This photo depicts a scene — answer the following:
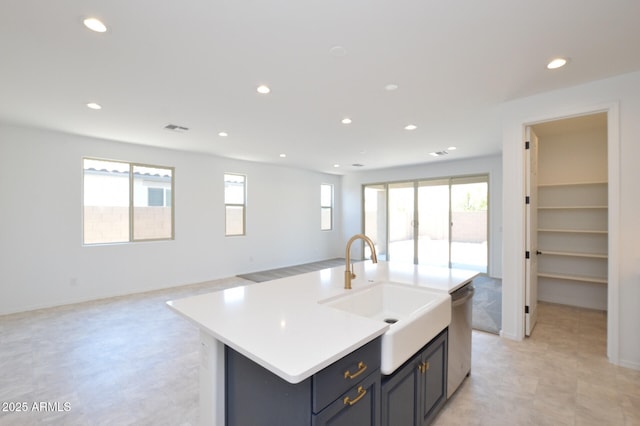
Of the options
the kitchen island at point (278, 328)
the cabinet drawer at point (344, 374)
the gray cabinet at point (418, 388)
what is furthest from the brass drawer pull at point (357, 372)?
the gray cabinet at point (418, 388)

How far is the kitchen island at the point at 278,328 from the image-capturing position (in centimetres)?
107

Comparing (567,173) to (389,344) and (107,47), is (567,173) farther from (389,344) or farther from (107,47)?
(107,47)

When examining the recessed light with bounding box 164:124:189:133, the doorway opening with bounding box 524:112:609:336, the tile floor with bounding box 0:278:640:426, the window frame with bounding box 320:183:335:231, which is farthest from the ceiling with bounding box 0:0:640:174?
the window frame with bounding box 320:183:335:231

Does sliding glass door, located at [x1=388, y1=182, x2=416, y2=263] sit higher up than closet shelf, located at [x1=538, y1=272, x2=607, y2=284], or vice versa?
sliding glass door, located at [x1=388, y1=182, x2=416, y2=263]

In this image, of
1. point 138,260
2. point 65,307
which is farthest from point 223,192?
point 65,307

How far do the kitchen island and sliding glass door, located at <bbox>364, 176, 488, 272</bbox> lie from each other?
5097 mm

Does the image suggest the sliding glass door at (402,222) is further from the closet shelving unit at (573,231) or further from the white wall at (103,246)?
the closet shelving unit at (573,231)

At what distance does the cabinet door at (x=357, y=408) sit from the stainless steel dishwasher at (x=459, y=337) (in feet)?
3.21

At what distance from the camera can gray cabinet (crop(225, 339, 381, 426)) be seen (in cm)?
108

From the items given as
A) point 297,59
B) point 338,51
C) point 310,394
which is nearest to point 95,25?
point 297,59

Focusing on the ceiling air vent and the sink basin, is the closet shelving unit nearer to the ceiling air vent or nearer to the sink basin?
the sink basin

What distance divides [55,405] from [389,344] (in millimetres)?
2557

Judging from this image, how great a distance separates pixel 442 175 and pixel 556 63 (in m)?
4.71

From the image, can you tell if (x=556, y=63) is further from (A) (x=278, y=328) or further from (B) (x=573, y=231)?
(A) (x=278, y=328)
